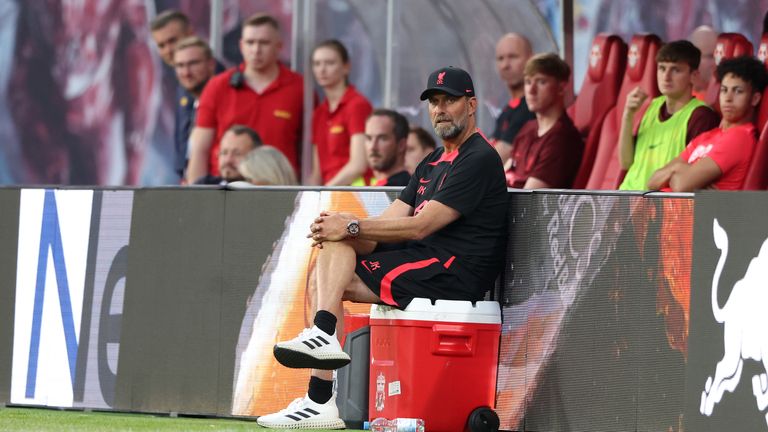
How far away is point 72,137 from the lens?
1453cm

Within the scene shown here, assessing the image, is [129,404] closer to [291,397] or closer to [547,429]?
[291,397]

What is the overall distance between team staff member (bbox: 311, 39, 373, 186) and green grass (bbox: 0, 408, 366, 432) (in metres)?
3.25

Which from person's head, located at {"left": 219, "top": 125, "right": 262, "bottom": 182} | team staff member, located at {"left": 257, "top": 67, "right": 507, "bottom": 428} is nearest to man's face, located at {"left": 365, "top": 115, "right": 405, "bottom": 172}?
person's head, located at {"left": 219, "top": 125, "right": 262, "bottom": 182}

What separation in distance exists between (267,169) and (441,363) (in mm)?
2918

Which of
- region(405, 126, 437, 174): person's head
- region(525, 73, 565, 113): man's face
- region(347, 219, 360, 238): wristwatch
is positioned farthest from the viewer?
region(405, 126, 437, 174): person's head

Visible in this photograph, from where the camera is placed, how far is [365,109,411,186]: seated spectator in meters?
10.2

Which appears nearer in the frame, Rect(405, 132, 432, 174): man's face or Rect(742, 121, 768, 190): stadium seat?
Rect(742, 121, 768, 190): stadium seat

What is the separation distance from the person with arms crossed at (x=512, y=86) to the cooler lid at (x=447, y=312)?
3.34 metres

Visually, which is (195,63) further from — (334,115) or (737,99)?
(737,99)

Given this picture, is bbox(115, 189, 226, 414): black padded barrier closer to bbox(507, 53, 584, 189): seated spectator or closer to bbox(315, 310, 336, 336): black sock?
bbox(315, 310, 336, 336): black sock

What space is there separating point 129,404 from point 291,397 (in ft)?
3.31

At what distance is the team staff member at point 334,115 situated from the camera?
11.4 m

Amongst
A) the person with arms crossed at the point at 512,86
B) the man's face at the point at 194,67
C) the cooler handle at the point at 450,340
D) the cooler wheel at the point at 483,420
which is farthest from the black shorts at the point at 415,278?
the man's face at the point at 194,67

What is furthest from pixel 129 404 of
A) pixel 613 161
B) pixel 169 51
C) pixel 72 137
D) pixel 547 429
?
pixel 72 137
